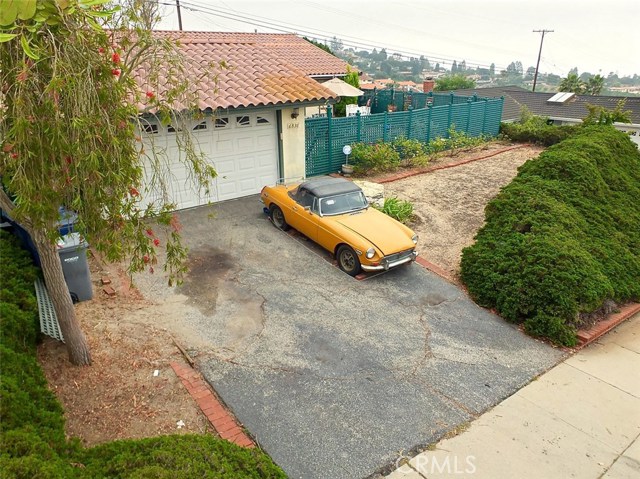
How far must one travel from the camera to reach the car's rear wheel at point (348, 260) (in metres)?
8.24

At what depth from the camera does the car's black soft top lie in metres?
9.03

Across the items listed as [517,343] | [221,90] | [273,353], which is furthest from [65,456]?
[221,90]

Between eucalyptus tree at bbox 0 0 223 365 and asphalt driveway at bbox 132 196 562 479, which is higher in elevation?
eucalyptus tree at bbox 0 0 223 365

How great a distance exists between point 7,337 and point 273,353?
3.08 metres

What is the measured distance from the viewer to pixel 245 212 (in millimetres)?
11125

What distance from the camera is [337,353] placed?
20.4 ft

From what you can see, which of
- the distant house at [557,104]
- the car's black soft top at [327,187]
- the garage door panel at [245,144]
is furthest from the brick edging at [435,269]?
the distant house at [557,104]

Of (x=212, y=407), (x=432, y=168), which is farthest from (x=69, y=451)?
(x=432, y=168)

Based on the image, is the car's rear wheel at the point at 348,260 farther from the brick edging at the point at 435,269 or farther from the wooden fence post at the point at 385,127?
the wooden fence post at the point at 385,127

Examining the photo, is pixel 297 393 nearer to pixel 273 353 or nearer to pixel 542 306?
pixel 273 353

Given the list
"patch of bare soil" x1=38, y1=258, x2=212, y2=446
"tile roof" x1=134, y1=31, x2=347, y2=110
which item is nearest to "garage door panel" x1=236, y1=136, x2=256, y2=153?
"tile roof" x1=134, y1=31, x2=347, y2=110

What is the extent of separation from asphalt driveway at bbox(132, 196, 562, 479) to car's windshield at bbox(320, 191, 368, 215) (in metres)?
1.02

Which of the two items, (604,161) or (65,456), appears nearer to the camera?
(65,456)

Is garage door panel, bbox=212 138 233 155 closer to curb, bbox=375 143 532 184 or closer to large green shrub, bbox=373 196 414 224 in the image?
large green shrub, bbox=373 196 414 224
